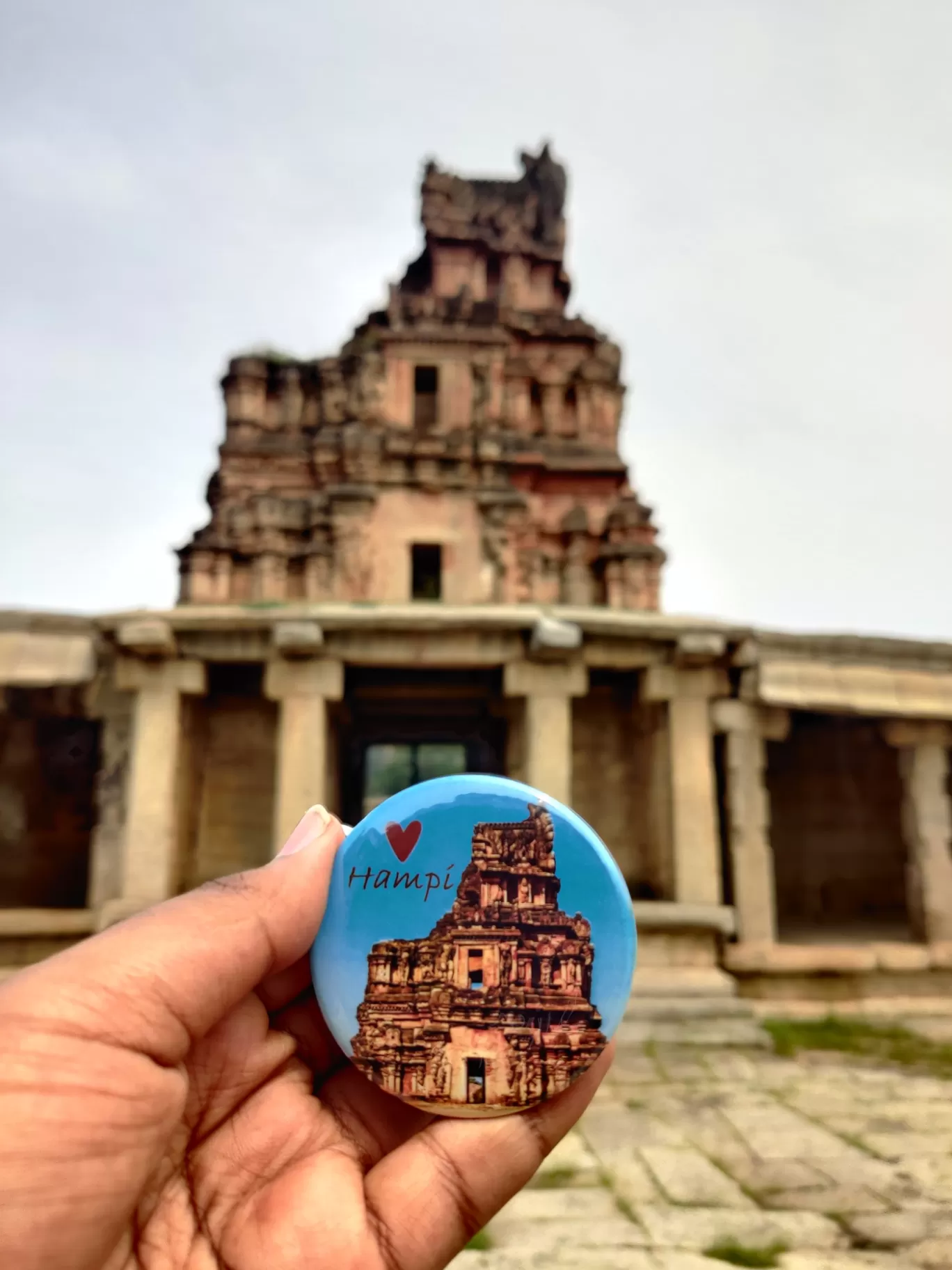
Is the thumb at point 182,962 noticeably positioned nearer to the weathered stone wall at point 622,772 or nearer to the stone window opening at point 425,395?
the weathered stone wall at point 622,772

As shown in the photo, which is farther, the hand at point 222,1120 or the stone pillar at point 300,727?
the stone pillar at point 300,727

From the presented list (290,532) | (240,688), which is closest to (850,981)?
(240,688)

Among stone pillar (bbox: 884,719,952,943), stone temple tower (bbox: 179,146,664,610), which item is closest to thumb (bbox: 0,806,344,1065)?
stone pillar (bbox: 884,719,952,943)

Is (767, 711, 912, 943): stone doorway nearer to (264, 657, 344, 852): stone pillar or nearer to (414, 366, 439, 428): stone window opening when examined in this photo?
(264, 657, 344, 852): stone pillar

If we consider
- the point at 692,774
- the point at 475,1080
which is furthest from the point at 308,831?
the point at 692,774

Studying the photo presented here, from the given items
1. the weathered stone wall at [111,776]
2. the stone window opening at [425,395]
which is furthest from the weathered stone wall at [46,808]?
the stone window opening at [425,395]

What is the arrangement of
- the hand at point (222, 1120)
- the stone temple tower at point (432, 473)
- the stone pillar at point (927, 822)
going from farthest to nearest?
the stone temple tower at point (432, 473) → the stone pillar at point (927, 822) → the hand at point (222, 1120)

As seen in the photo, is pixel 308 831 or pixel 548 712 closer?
pixel 308 831

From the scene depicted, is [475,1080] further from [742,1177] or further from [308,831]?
[742,1177]
